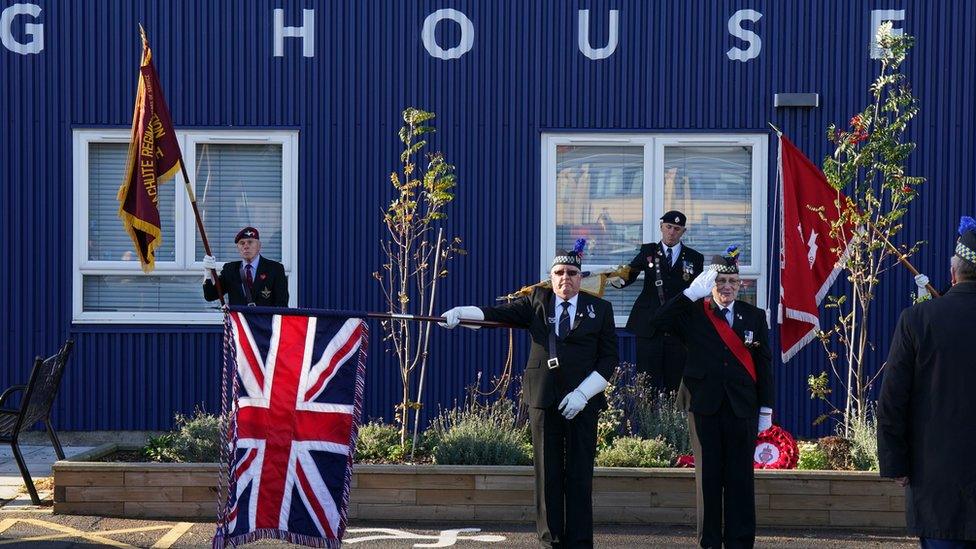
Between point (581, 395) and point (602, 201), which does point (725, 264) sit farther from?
point (602, 201)

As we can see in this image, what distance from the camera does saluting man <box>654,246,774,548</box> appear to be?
6891 millimetres

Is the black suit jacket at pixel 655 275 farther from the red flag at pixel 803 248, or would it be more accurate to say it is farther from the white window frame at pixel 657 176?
the white window frame at pixel 657 176

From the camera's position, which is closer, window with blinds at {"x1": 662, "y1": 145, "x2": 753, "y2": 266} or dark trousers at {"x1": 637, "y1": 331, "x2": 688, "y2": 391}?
dark trousers at {"x1": 637, "y1": 331, "x2": 688, "y2": 391}

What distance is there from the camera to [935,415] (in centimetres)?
522

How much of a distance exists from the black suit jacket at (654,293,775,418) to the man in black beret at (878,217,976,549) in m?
1.62

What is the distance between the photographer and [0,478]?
9.38 meters

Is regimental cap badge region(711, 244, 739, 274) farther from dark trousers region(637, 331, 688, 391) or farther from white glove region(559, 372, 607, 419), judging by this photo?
dark trousers region(637, 331, 688, 391)

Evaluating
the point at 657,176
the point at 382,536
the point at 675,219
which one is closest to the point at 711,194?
the point at 657,176

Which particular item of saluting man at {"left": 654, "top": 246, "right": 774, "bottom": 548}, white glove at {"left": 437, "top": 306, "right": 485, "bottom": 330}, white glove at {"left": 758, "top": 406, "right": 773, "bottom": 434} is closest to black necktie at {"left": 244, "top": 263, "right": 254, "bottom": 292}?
white glove at {"left": 437, "top": 306, "right": 485, "bottom": 330}

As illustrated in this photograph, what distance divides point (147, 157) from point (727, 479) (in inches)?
187

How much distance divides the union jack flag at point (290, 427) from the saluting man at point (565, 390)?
82 cm

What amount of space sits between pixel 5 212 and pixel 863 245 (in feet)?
26.6

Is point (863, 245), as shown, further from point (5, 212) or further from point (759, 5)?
→ point (5, 212)

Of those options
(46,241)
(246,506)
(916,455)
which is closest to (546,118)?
(46,241)
